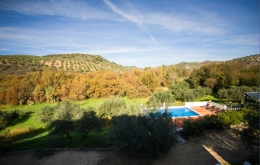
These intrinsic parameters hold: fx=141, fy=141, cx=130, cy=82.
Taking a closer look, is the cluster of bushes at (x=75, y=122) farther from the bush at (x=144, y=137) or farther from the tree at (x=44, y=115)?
the tree at (x=44, y=115)

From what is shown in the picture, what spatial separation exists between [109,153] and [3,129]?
2027 centimetres

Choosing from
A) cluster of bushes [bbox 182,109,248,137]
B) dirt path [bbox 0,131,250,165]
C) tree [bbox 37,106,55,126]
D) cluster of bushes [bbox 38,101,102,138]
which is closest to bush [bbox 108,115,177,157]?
dirt path [bbox 0,131,250,165]

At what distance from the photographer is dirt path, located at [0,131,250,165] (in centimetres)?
920

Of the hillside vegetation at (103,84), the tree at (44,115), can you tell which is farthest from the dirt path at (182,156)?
the hillside vegetation at (103,84)

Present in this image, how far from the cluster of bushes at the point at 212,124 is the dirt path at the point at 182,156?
74cm

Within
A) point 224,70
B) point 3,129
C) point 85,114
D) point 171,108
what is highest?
point 224,70

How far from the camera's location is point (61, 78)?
43656 millimetres

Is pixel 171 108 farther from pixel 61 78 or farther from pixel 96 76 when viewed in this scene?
pixel 61 78

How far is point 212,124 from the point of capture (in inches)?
529

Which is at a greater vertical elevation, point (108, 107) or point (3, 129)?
point (108, 107)

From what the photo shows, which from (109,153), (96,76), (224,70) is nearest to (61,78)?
(96,76)

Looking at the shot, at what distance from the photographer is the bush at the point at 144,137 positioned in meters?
9.27

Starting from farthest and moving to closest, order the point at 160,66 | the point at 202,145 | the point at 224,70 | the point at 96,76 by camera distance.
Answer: the point at 160,66, the point at 96,76, the point at 224,70, the point at 202,145

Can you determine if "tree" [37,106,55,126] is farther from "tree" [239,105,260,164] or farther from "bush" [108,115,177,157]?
"tree" [239,105,260,164]
